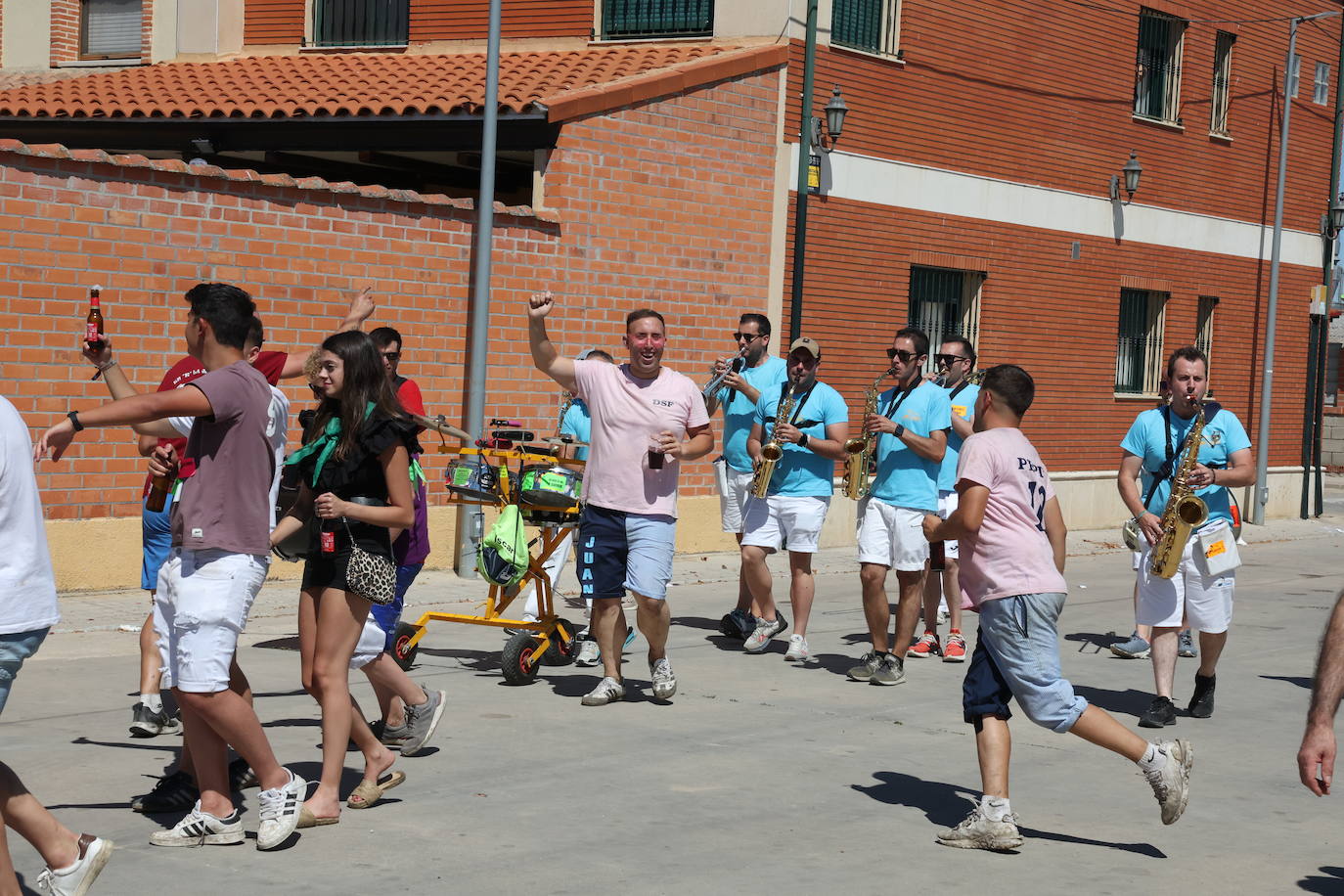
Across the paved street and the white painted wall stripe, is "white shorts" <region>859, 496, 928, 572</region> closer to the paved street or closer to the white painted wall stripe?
Result: the paved street

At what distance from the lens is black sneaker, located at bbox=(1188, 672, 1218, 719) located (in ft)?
30.0

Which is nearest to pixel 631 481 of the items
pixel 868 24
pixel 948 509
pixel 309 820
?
pixel 309 820

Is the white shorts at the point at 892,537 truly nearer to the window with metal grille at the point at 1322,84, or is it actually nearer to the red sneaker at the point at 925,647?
the red sneaker at the point at 925,647

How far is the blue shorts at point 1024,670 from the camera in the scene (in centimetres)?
634

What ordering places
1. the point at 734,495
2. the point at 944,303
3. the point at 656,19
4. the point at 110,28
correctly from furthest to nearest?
the point at 110,28, the point at 944,303, the point at 656,19, the point at 734,495

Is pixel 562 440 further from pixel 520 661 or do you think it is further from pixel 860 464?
pixel 860 464

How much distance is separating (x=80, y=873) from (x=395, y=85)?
1244 centimetres

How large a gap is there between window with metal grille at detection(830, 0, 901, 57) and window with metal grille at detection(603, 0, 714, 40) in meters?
1.38

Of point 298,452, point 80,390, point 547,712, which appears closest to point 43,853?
point 298,452

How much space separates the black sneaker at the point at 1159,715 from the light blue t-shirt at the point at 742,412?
3244 mm

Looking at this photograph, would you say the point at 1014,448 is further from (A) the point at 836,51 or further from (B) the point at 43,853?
(A) the point at 836,51

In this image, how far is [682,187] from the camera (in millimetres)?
15922

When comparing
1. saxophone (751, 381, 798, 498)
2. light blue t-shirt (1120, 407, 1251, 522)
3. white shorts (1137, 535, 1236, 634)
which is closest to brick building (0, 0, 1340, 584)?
saxophone (751, 381, 798, 498)

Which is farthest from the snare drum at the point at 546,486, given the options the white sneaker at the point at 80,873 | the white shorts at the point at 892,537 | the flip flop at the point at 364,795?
the white sneaker at the point at 80,873
